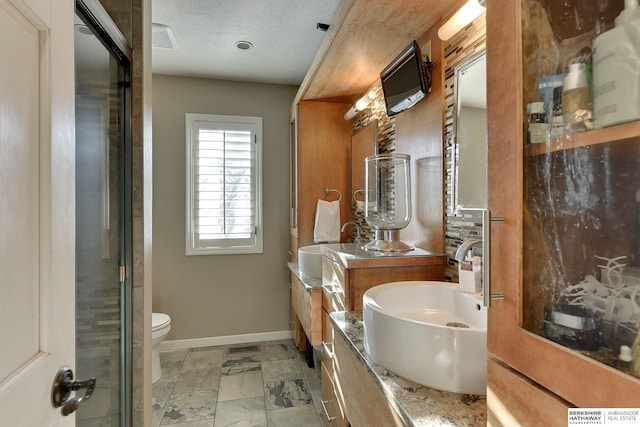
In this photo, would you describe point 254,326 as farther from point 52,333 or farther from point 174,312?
point 52,333

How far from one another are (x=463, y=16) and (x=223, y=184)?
2.38 m

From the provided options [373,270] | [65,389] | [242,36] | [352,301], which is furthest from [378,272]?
[242,36]

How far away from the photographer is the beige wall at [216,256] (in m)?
2.91

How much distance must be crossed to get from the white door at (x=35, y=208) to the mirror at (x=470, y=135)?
1323 mm

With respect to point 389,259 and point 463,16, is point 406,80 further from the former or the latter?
point 389,259

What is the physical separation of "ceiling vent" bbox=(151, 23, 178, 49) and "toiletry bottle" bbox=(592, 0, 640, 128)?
7.82ft

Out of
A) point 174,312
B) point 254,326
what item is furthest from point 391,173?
point 174,312

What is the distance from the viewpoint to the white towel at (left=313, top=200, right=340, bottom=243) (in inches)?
106

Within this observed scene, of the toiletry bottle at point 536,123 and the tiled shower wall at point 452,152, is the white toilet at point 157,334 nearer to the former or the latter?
the tiled shower wall at point 452,152

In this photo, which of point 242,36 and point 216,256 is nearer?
point 242,36

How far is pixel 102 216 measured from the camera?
50.4 inches

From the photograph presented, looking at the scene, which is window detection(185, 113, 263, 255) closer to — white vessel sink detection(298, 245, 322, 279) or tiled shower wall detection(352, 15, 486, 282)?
white vessel sink detection(298, 245, 322, 279)

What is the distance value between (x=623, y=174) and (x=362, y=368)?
90 cm

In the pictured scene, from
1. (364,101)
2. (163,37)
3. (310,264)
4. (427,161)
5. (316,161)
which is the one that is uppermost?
(163,37)
